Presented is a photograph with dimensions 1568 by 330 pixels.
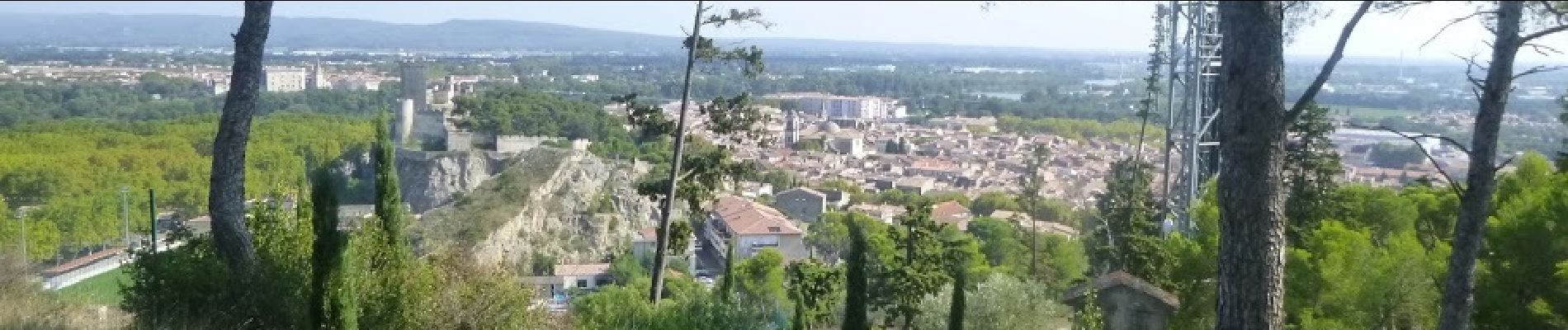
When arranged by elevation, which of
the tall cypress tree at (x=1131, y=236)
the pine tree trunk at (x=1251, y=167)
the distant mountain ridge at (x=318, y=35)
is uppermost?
the distant mountain ridge at (x=318, y=35)

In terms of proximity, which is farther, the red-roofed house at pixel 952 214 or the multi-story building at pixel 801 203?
the multi-story building at pixel 801 203

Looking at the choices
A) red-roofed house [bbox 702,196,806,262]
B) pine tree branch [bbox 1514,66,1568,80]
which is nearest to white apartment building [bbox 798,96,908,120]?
red-roofed house [bbox 702,196,806,262]

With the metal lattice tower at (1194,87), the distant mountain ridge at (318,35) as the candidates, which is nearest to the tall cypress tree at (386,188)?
the metal lattice tower at (1194,87)

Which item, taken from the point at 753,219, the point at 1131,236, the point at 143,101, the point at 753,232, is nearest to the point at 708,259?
the point at 753,219

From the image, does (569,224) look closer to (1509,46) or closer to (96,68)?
(1509,46)

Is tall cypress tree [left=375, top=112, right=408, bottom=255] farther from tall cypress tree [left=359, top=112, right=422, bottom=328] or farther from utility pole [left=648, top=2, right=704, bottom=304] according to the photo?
utility pole [left=648, top=2, right=704, bottom=304]

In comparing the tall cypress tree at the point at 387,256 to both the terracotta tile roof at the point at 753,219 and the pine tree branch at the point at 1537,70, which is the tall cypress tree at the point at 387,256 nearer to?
the pine tree branch at the point at 1537,70

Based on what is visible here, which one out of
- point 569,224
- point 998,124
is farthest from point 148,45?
point 569,224
